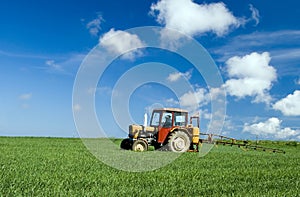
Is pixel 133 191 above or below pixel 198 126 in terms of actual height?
below

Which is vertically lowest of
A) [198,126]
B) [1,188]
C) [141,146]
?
[1,188]

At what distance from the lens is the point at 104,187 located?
8.49 metres

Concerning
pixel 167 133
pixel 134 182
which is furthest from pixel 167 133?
pixel 134 182

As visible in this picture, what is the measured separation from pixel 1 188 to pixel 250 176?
6.95 metres

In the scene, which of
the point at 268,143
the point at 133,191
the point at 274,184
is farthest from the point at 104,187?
the point at 268,143

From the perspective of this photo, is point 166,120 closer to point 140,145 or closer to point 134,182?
point 140,145

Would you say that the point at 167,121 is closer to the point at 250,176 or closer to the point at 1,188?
the point at 250,176

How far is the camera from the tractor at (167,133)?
20.9 m

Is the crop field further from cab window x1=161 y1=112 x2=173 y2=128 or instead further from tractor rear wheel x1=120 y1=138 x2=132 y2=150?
tractor rear wheel x1=120 y1=138 x2=132 y2=150

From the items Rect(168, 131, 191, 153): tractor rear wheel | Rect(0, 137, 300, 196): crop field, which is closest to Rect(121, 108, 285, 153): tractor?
Rect(168, 131, 191, 153): tractor rear wheel

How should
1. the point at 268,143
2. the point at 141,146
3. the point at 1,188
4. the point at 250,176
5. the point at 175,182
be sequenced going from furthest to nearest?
the point at 268,143 < the point at 141,146 < the point at 250,176 < the point at 175,182 < the point at 1,188

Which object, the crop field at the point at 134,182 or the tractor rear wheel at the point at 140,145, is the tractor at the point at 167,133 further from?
the crop field at the point at 134,182

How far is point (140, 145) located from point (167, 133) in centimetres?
155

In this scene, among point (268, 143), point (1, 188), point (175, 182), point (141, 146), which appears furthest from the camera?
point (268, 143)
